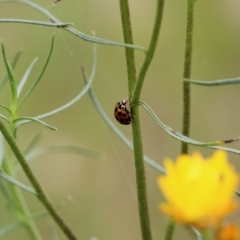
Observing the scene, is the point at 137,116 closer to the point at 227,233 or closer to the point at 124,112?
the point at 124,112

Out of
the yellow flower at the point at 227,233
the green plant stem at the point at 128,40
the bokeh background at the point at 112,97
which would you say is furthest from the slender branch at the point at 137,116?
the bokeh background at the point at 112,97

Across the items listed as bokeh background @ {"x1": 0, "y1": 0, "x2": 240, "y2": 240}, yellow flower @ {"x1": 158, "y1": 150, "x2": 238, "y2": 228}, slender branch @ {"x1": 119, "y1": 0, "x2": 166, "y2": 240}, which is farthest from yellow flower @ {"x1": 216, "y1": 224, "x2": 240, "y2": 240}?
bokeh background @ {"x1": 0, "y1": 0, "x2": 240, "y2": 240}

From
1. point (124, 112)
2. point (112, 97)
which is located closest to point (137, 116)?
point (124, 112)

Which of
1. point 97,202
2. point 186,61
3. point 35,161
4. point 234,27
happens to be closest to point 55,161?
point 35,161

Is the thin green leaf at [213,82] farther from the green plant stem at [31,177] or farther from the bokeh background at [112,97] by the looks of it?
the bokeh background at [112,97]

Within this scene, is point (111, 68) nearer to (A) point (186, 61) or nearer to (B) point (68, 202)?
(B) point (68, 202)
